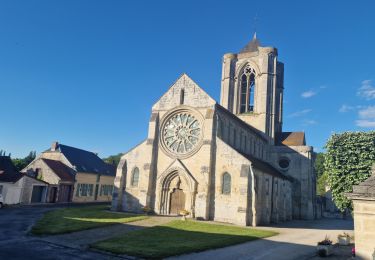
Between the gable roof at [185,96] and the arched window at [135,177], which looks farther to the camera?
the arched window at [135,177]

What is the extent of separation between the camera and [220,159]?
28.7m

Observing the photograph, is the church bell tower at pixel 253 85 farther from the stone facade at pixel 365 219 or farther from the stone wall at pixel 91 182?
the stone facade at pixel 365 219

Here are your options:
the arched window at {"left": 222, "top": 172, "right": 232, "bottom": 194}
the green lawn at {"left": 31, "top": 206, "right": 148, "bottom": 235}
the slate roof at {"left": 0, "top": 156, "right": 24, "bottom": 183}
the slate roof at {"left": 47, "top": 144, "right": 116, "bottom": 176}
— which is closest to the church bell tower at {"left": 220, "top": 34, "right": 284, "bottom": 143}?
the arched window at {"left": 222, "top": 172, "right": 232, "bottom": 194}

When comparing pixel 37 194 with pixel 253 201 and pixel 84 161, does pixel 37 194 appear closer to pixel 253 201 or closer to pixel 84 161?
pixel 84 161

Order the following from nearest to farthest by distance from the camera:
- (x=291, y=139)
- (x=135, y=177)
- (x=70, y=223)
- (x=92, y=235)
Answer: (x=92, y=235), (x=70, y=223), (x=135, y=177), (x=291, y=139)

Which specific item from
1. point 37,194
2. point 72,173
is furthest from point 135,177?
point 72,173

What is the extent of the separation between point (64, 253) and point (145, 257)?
3.60 m

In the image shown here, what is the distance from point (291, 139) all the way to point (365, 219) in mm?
39860

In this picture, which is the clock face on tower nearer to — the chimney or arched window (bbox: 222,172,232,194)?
arched window (bbox: 222,172,232,194)

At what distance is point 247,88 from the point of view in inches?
1900

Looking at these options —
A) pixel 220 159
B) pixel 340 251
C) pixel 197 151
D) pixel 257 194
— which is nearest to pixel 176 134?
pixel 197 151

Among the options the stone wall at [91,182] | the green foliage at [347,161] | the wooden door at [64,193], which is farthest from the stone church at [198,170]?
the stone wall at [91,182]

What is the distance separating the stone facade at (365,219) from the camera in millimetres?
9008

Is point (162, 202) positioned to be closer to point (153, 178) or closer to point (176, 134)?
point (153, 178)
